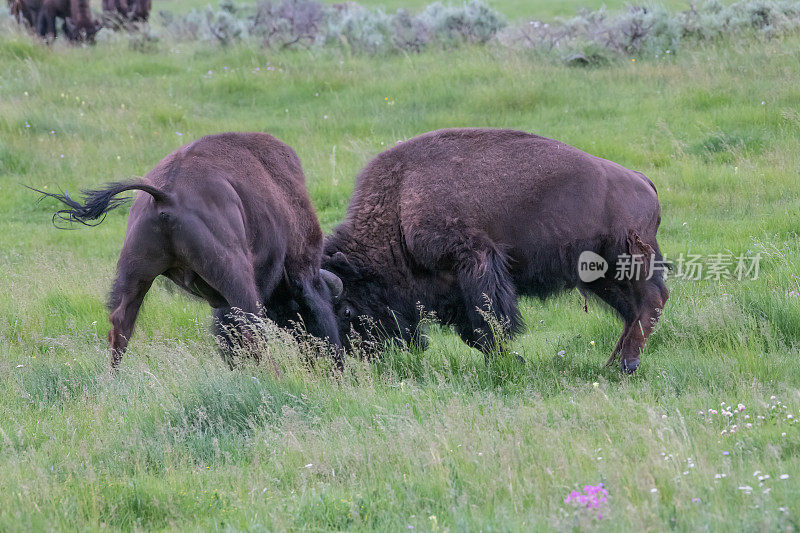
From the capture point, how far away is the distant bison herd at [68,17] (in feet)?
63.4

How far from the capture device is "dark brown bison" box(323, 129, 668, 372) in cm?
650

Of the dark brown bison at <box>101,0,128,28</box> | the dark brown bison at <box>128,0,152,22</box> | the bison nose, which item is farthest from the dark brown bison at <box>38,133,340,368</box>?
the dark brown bison at <box>128,0,152,22</box>

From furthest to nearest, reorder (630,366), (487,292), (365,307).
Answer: (365,307) → (487,292) → (630,366)

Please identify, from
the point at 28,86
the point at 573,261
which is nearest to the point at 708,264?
the point at 573,261

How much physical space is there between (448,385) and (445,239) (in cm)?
136

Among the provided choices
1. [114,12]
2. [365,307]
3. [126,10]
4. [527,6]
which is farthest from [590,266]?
[527,6]

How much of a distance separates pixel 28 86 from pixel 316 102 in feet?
15.8

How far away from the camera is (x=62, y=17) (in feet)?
66.0

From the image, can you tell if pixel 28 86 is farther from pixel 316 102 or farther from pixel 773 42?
pixel 773 42

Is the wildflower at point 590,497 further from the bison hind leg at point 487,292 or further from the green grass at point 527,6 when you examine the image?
the green grass at point 527,6

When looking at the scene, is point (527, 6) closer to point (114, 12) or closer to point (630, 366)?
point (114, 12)

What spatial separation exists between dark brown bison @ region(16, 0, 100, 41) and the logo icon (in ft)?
49.2

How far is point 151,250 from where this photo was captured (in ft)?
17.6

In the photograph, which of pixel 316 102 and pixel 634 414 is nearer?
pixel 634 414
